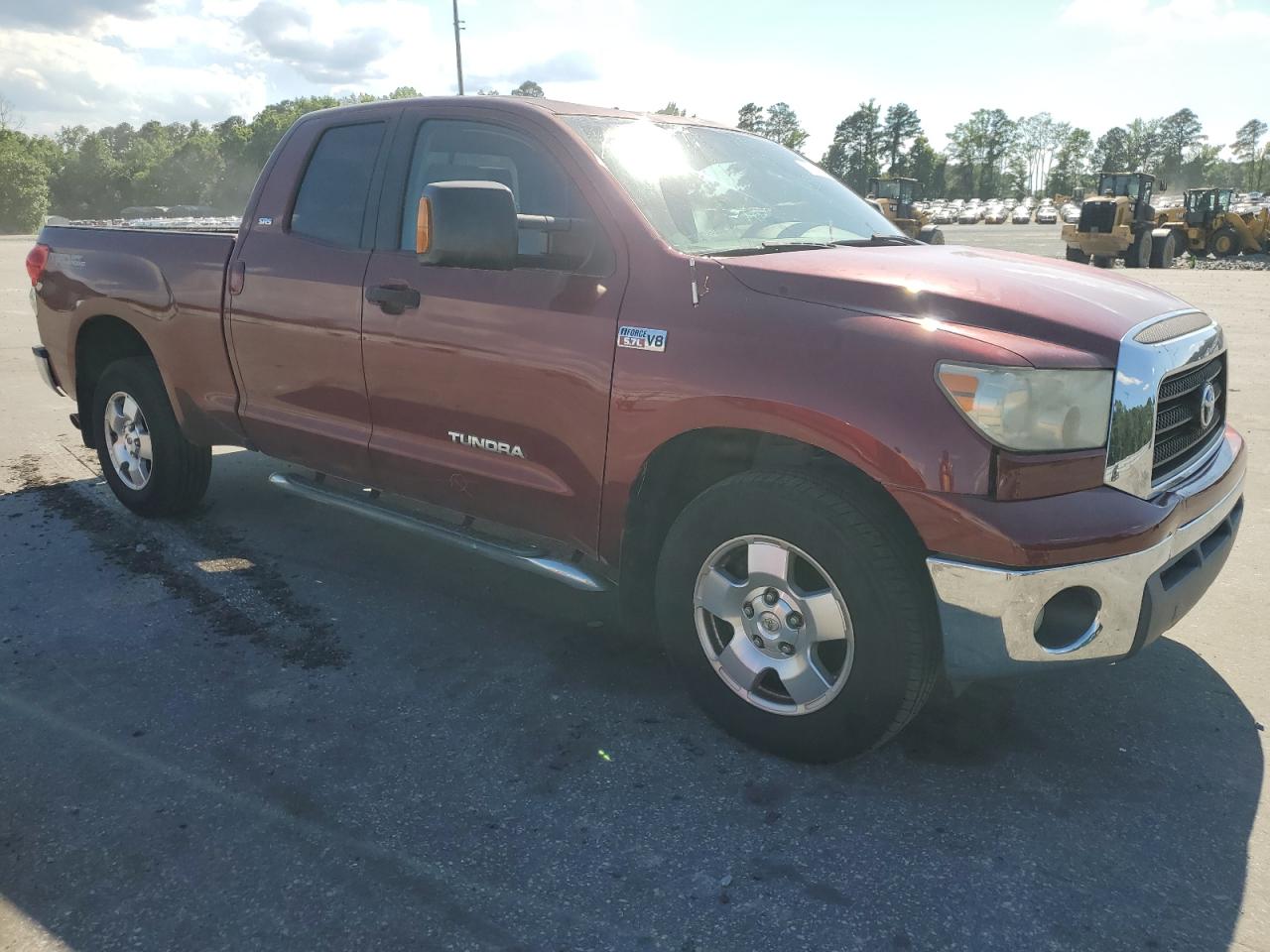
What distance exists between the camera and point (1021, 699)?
3402 mm

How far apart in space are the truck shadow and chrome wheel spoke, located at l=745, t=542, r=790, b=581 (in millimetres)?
596

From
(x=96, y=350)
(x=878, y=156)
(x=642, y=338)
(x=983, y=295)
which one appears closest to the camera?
(x=983, y=295)

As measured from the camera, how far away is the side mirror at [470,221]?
306 centimetres

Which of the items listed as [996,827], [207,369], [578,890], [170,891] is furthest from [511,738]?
[207,369]

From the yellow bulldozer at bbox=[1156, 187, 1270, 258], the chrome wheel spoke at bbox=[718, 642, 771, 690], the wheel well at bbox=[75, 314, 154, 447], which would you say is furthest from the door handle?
the yellow bulldozer at bbox=[1156, 187, 1270, 258]

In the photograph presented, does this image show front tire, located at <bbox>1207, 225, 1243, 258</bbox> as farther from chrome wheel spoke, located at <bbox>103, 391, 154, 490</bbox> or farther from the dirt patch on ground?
chrome wheel spoke, located at <bbox>103, 391, 154, 490</bbox>

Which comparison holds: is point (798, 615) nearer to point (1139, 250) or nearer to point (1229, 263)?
point (1139, 250)

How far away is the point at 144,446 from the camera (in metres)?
5.12

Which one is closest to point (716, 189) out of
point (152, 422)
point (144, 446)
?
point (152, 422)

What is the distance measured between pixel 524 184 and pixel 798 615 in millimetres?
1800

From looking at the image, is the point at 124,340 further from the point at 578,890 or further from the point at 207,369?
the point at 578,890

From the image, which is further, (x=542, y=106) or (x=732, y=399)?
(x=542, y=106)

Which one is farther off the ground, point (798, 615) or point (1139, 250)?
point (1139, 250)

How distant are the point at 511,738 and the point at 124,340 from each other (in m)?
3.40
